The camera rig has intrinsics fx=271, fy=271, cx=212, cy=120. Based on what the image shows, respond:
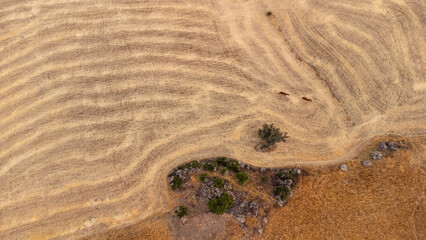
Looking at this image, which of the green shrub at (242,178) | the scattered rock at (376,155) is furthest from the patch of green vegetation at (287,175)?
the scattered rock at (376,155)

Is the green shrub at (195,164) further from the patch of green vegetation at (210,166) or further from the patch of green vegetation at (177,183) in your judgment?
the patch of green vegetation at (177,183)

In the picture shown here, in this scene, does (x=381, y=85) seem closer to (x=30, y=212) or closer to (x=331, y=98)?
(x=331, y=98)

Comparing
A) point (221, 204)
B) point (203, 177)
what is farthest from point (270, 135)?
point (221, 204)

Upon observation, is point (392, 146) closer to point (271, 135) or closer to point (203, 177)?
point (271, 135)

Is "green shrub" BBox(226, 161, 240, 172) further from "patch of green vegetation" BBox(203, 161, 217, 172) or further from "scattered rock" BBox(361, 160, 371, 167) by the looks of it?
"scattered rock" BBox(361, 160, 371, 167)

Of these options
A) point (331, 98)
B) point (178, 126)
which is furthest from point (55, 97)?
point (331, 98)

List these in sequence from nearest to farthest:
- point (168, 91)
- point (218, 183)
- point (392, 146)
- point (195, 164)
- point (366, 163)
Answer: point (218, 183) → point (366, 163) → point (195, 164) → point (392, 146) → point (168, 91)
